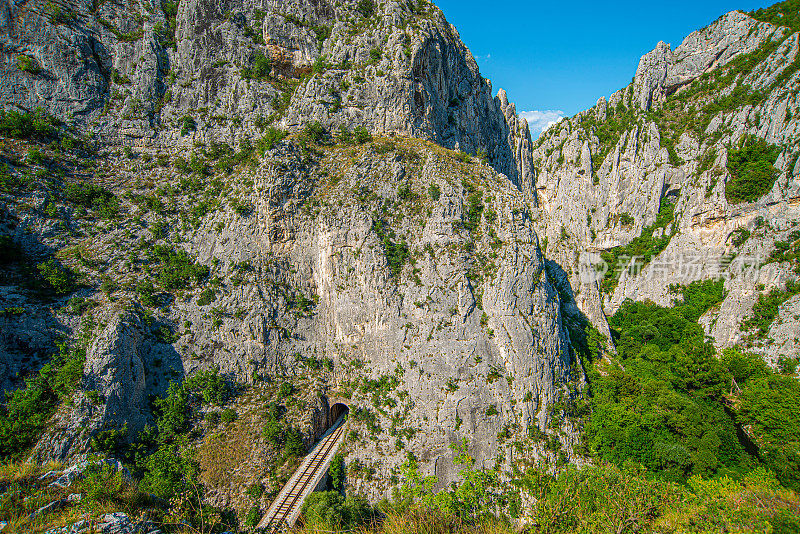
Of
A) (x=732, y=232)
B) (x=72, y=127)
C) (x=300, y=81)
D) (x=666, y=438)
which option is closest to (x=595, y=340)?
(x=666, y=438)

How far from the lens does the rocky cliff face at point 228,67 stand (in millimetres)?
37812

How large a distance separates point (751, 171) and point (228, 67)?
81.6 m

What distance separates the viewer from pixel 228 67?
41.9 metres

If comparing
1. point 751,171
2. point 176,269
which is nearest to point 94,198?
point 176,269

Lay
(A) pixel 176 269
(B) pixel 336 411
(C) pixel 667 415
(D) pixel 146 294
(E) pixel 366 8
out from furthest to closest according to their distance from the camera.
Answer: (E) pixel 366 8 → (B) pixel 336 411 → (A) pixel 176 269 → (C) pixel 667 415 → (D) pixel 146 294

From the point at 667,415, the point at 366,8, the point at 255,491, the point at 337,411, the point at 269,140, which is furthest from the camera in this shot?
the point at 366,8

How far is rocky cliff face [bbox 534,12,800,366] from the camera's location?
157 ft

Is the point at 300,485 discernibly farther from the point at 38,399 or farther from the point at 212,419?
the point at 38,399

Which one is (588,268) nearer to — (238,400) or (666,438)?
(666,438)

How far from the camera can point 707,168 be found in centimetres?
6506

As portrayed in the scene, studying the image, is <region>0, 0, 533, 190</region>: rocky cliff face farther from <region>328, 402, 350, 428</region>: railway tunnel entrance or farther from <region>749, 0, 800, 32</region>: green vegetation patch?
<region>749, 0, 800, 32</region>: green vegetation patch

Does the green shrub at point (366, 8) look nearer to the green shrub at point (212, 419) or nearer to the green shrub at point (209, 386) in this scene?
the green shrub at point (209, 386)

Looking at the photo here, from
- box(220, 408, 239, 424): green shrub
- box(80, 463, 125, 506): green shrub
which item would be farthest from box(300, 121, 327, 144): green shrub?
box(80, 463, 125, 506): green shrub

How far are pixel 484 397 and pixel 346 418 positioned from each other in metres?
12.7
